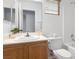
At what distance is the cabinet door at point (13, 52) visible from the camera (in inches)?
83.5

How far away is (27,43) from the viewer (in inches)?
93.2

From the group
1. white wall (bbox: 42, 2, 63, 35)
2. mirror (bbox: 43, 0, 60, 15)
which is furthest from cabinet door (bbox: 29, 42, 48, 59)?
mirror (bbox: 43, 0, 60, 15)

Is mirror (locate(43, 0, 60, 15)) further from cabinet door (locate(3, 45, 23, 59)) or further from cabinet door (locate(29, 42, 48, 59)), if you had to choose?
cabinet door (locate(3, 45, 23, 59))

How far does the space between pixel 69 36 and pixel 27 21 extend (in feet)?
5.40

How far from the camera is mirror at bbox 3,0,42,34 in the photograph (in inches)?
109

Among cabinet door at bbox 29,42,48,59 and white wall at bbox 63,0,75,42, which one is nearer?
cabinet door at bbox 29,42,48,59

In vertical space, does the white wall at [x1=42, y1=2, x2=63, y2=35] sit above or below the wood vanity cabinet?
above

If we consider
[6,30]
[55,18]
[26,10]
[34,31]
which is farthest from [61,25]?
[6,30]

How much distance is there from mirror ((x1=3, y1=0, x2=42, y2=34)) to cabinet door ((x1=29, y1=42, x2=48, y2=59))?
2.36 feet

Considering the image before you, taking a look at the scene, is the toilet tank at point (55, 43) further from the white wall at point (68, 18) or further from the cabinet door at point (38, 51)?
the cabinet door at point (38, 51)

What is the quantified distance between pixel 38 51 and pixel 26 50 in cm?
32

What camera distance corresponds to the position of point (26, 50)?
2369 mm

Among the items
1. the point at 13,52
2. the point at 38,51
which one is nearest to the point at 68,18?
the point at 38,51

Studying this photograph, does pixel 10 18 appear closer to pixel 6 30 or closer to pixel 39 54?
pixel 6 30
